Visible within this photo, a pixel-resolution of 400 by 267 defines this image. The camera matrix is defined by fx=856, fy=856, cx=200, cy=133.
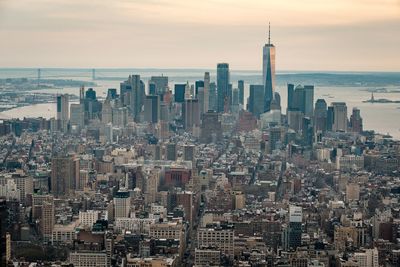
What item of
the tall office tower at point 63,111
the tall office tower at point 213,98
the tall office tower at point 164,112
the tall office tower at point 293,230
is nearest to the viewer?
the tall office tower at point 293,230

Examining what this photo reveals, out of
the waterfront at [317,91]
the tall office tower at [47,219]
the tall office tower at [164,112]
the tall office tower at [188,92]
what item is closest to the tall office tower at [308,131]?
the waterfront at [317,91]

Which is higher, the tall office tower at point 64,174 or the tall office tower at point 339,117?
the tall office tower at point 339,117

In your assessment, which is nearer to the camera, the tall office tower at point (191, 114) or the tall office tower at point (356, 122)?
the tall office tower at point (356, 122)

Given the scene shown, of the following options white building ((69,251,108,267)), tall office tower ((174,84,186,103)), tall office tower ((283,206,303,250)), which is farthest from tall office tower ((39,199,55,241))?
tall office tower ((174,84,186,103))

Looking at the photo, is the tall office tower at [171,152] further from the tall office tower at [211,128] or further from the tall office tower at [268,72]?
the tall office tower at [268,72]

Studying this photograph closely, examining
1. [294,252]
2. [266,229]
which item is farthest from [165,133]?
[294,252]

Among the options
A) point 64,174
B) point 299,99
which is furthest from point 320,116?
point 64,174

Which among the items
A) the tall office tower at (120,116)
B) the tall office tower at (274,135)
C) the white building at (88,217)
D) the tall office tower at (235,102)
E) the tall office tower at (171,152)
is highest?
the tall office tower at (235,102)
